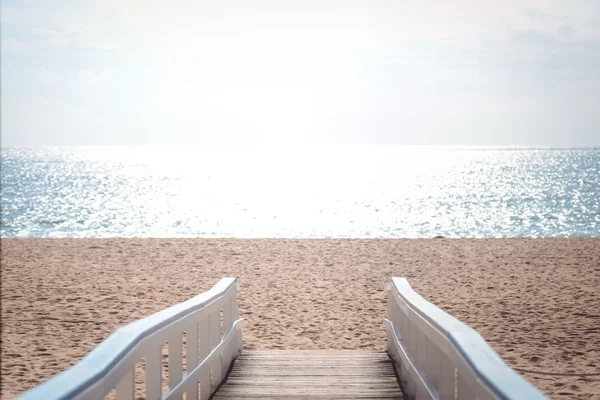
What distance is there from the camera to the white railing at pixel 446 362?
179 cm

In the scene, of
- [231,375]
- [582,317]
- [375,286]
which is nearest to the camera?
[231,375]

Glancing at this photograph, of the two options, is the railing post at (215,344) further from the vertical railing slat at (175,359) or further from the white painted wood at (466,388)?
the white painted wood at (466,388)

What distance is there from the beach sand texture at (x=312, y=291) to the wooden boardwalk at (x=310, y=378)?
2.24m

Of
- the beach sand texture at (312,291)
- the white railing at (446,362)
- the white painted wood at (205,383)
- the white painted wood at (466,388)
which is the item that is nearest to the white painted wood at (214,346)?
the white painted wood at (205,383)

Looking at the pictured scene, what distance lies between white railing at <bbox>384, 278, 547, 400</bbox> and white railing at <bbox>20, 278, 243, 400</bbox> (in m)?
1.20

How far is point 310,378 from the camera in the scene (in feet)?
15.7

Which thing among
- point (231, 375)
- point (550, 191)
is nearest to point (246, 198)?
point (550, 191)

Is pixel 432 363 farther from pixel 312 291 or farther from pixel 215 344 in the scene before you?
pixel 312 291

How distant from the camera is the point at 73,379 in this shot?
1796mm

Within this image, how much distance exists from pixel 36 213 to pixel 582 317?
46.1 m

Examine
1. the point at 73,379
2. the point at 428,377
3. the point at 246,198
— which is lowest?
the point at 246,198

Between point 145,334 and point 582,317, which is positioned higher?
point 145,334

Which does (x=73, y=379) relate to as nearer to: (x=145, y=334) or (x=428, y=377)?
(x=145, y=334)

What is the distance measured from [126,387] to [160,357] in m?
0.50
